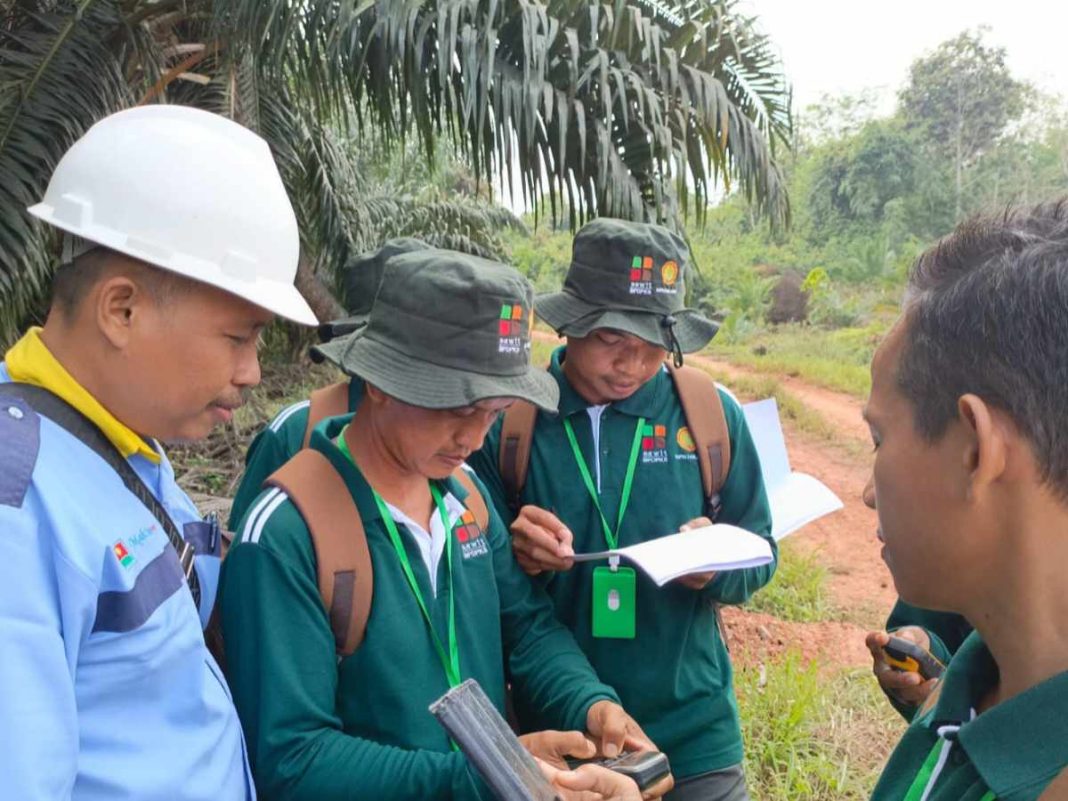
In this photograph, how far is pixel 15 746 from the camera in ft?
3.10

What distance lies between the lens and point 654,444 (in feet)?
7.18

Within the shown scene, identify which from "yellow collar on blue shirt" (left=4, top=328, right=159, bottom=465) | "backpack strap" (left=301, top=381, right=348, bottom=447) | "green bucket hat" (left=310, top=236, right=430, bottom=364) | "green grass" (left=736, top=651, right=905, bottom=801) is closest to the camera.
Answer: "yellow collar on blue shirt" (left=4, top=328, right=159, bottom=465)

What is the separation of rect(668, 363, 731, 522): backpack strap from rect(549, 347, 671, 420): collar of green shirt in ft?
0.16

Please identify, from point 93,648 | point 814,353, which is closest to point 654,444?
point 93,648

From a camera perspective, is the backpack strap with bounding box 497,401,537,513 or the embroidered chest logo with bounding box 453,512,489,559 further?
the backpack strap with bounding box 497,401,537,513

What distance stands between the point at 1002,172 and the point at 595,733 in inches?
Result: 969

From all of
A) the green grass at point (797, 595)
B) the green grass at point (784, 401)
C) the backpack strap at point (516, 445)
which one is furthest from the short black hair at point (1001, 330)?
the green grass at point (784, 401)

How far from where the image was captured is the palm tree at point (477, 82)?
423 cm

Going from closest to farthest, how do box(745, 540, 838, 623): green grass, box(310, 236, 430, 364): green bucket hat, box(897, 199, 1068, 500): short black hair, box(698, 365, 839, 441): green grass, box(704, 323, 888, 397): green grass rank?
box(897, 199, 1068, 500): short black hair < box(310, 236, 430, 364): green bucket hat < box(745, 540, 838, 623): green grass < box(698, 365, 839, 441): green grass < box(704, 323, 888, 397): green grass

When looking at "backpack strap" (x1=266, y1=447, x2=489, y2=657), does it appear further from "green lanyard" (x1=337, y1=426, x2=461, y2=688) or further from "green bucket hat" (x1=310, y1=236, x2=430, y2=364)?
"green bucket hat" (x1=310, y1=236, x2=430, y2=364)

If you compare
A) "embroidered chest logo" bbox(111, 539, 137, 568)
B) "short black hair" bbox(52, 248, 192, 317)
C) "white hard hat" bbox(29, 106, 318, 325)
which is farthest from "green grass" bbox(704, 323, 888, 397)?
"embroidered chest logo" bbox(111, 539, 137, 568)

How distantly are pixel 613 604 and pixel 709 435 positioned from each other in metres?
0.45

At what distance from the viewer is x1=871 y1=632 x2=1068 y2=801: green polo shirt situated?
944 mm

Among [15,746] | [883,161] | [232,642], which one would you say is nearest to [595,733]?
[232,642]
